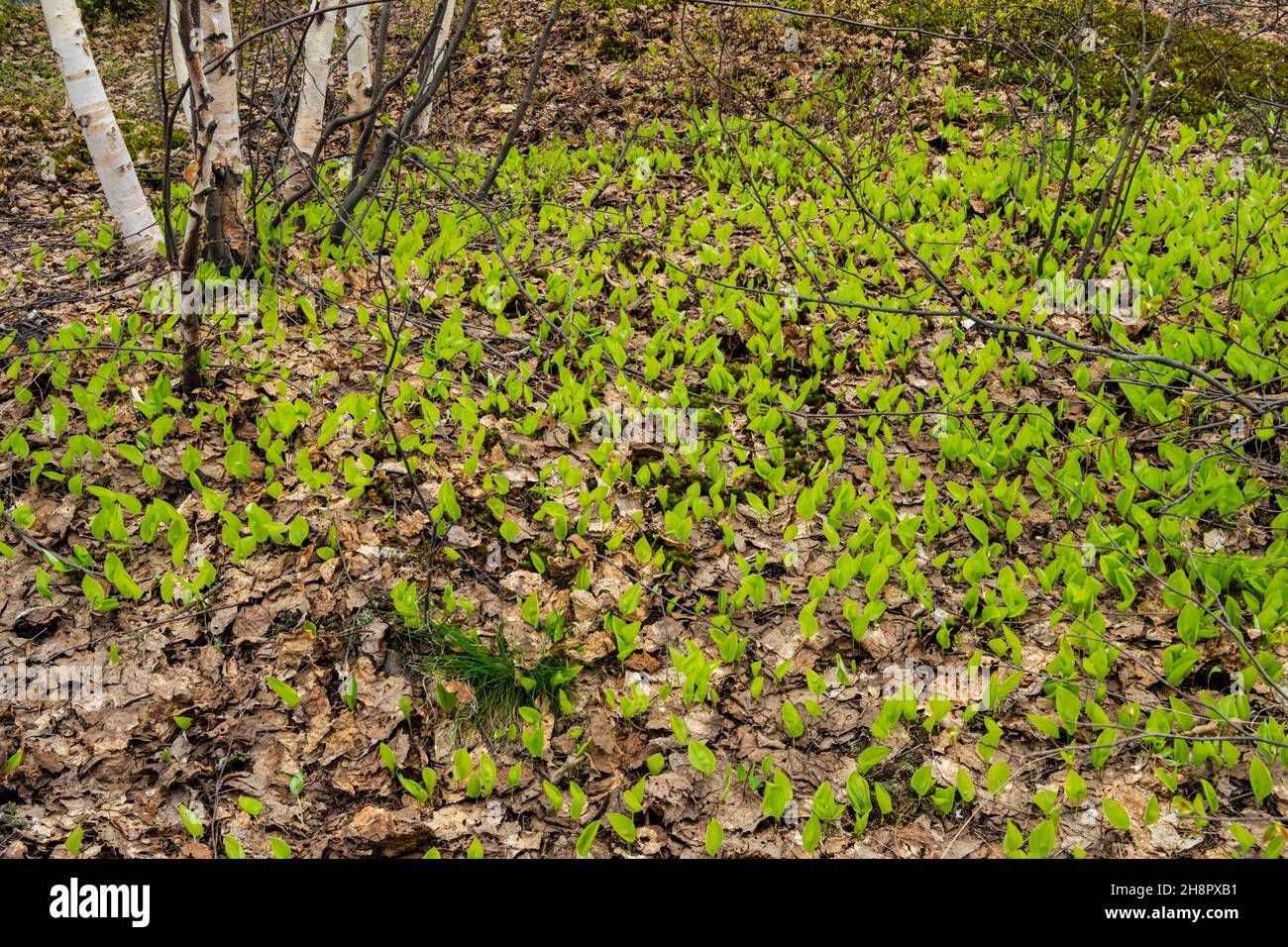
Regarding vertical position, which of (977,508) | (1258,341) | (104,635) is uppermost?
(1258,341)

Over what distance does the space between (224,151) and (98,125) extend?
3.63ft

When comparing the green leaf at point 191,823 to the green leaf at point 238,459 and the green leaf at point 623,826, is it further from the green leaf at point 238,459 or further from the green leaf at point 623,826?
the green leaf at point 238,459

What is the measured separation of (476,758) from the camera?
9.35 feet

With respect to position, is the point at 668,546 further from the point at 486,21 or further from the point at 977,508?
the point at 486,21

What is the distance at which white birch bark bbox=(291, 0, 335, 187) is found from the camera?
19.2 feet

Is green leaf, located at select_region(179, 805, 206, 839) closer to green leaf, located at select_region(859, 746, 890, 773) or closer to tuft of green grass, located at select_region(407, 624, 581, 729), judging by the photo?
tuft of green grass, located at select_region(407, 624, 581, 729)

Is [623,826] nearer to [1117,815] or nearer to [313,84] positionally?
[1117,815]

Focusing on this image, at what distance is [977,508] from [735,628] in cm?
136

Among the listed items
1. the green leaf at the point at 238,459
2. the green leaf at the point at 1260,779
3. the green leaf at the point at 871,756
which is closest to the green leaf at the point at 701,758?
the green leaf at the point at 871,756

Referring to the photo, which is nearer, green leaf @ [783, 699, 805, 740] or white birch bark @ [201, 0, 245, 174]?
green leaf @ [783, 699, 805, 740]

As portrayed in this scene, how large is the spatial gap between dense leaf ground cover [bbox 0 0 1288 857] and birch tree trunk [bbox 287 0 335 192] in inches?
19.2

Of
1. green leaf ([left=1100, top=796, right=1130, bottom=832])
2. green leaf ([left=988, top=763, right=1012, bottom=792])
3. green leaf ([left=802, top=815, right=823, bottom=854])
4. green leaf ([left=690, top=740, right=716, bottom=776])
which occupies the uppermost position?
green leaf ([left=1100, top=796, right=1130, bottom=832])

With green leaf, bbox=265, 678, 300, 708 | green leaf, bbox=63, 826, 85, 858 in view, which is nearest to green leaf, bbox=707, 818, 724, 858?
green leaf, bbox=265, 678, 300, 708
